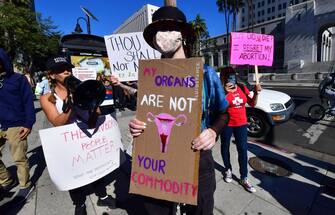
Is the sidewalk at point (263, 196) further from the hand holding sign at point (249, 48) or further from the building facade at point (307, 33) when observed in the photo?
the building facade at point (307, 33)

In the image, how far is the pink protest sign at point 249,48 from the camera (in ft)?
10.9

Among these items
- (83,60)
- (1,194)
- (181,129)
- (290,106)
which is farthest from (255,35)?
(83,60)

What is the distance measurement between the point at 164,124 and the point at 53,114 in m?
1.28

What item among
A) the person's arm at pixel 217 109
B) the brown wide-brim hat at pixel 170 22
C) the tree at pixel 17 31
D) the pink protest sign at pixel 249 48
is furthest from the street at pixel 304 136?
the tree at pixel 17 31

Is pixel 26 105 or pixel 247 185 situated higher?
pixel 26 105

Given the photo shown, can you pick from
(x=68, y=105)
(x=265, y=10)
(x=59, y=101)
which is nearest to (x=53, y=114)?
(x=59, y=101)

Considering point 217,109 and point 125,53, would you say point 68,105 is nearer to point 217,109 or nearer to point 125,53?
point 125,53

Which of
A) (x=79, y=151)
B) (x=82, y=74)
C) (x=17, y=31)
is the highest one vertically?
(x=17, y=31)

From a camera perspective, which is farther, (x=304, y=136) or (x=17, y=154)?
(x=304, y=136)

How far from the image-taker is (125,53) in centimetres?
288

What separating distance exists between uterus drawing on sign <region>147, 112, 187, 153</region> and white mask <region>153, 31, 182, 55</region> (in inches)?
17.9

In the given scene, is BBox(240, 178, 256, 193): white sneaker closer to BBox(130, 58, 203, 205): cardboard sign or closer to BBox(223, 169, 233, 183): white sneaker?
BBox(223, 169, 233, 183): white sneaker

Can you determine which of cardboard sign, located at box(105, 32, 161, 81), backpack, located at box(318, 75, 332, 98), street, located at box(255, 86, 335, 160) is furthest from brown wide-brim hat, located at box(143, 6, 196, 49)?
backpack, located at box(318, 75, 332, 98)

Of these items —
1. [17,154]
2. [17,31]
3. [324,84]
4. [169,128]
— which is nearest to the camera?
[169,128]
